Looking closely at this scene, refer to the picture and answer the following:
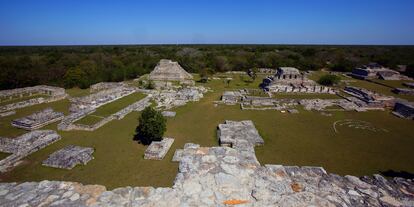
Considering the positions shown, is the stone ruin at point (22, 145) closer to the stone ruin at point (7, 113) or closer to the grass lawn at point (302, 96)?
the stone ruin at point (7, 113)

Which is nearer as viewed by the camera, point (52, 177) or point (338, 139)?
point (52, 177)

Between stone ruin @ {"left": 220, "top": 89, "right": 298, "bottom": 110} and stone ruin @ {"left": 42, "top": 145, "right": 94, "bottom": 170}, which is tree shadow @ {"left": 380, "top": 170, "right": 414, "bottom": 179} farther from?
stone ruin @ {"left": 42, "top": 145, "right": 94, "bottom": 170}

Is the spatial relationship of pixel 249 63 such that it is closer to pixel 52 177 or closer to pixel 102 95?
pixel 102 95

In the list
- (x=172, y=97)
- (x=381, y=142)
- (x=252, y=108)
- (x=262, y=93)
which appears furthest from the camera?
(x=262, y=93)

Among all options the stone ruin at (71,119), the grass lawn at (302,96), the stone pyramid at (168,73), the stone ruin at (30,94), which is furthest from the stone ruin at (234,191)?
the stone pyramid at (168,73)

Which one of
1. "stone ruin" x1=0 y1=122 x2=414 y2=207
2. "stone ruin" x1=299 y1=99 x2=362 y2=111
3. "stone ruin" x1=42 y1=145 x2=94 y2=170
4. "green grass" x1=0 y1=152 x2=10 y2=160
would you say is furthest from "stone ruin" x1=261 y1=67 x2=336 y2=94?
"green grass" x1=0 y1=152 x2=10 y2=160

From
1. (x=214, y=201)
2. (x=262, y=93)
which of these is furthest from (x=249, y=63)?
(x=214, y=201)

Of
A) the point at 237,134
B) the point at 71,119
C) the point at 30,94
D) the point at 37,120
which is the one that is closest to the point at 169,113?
the point at 237,134
